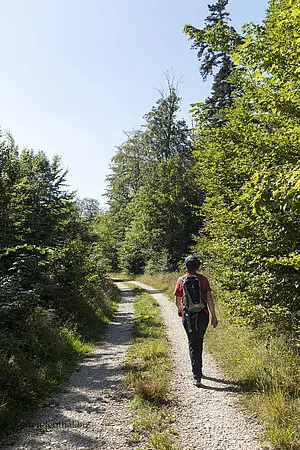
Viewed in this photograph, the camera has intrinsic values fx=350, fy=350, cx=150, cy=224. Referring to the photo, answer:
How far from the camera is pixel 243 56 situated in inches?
219

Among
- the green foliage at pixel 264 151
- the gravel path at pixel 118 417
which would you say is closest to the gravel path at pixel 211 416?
the gravel path at pixel 118 417

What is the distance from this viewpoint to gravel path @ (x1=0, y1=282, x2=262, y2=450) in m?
4.03

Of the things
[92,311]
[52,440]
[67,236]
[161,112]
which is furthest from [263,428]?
[161,112]

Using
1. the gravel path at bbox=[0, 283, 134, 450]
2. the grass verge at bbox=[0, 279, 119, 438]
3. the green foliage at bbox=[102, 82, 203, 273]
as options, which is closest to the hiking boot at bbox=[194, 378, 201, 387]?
the gravel path at bbox=[0, 283, 134, 450]

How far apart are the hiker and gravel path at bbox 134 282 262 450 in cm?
36

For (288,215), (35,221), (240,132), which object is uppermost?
(240,132)

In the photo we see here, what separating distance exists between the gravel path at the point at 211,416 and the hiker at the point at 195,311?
14.3 inches

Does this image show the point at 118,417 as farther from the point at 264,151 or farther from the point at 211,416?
the point at 264,151

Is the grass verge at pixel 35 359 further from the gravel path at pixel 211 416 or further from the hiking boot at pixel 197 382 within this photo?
Answer: the hiking boot at pixel 197 382

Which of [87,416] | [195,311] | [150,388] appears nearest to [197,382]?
[150,388]

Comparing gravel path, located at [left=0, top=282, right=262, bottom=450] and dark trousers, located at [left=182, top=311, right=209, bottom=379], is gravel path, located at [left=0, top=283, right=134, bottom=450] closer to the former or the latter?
gravel path, located at [left=0, top=282, right=262, bottom=450]

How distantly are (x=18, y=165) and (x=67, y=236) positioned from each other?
3.25m

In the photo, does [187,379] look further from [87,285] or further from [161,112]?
[161,112]

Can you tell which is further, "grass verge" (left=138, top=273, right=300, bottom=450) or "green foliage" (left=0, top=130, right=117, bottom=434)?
"green foliage" (left=0, top=130, right=117, bottom=434)
